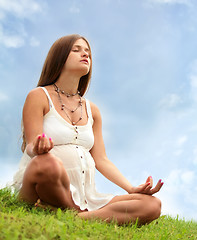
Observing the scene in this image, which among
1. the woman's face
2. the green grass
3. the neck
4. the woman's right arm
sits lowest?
the green grass

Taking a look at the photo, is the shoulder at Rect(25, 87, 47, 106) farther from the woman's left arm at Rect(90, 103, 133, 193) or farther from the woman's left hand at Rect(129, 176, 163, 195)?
the woman's left hand at Rect(129, 176, 163, 195)

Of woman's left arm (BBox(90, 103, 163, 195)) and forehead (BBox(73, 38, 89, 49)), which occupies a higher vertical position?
forehead (BBox(73, 38, 89, 49))

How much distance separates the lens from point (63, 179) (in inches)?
140

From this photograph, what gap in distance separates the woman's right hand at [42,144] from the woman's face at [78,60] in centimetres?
137

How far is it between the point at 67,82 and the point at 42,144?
139 centimetres

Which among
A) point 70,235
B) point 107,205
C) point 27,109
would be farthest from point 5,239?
point 27,109

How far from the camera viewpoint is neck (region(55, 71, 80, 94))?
4422mm

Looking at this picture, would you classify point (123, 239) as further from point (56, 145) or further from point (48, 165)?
point (56, 145)

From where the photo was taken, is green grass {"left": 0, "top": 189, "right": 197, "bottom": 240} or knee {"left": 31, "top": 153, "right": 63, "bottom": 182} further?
knee {"left": 31, "top": 153, "right": 63, "bottom": 182}

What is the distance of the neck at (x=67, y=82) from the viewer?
4.42 metres

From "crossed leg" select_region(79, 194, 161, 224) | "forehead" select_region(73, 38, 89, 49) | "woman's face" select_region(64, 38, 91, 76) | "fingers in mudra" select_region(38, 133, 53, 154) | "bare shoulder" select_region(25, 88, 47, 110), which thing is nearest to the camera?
"fingers in mudra" select_region(38, 133, 53, 154)

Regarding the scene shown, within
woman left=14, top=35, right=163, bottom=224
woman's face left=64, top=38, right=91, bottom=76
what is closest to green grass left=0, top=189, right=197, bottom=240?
woman left=14, top=35, right=163, bottom=224

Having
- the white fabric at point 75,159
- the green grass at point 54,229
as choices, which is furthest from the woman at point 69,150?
the green grass at point 54,229

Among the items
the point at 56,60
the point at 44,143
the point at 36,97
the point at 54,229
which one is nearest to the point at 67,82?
the point at 56,60
